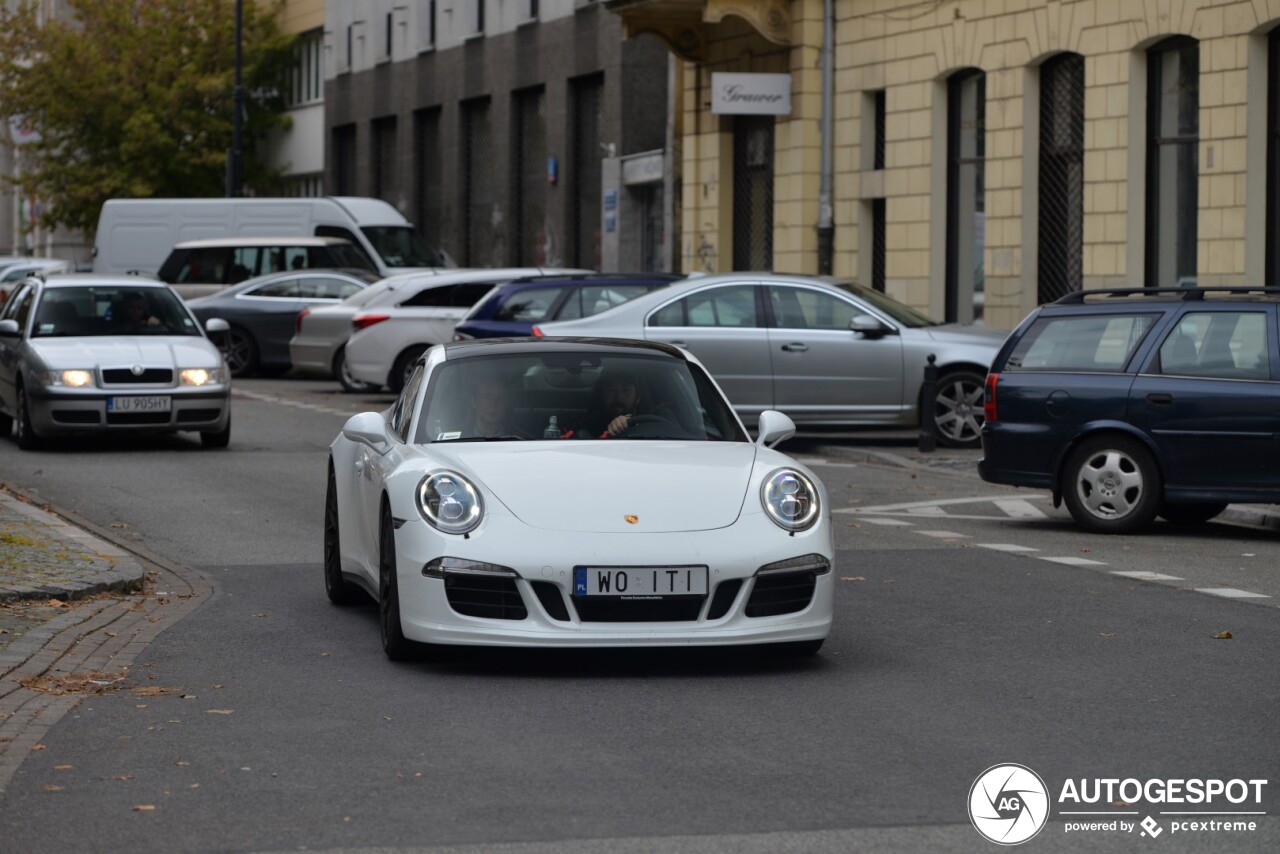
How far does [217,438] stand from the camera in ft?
67.5

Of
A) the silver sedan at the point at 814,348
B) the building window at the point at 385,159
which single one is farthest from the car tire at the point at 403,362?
the building window at the point at 385,159

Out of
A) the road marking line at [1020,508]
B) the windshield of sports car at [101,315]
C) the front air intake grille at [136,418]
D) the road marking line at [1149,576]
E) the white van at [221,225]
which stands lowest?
the road marking line at [1020,508]

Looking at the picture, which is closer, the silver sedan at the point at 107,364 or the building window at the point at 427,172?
the silver sedan at the point at 107,364

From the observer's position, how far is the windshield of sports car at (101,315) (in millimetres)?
20484

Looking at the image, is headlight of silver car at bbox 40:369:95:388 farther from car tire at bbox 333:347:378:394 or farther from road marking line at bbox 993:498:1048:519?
car tire at bbox 333:347:378:394

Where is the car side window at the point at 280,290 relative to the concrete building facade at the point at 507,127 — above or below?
below

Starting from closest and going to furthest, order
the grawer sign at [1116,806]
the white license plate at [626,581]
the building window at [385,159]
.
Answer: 1. the grawer sign at [1116,806]
2. the white license plate at [626,581]
3. the building window at [385,159]

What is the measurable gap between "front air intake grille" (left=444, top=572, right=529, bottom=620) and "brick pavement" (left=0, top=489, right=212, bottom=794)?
1177 mm

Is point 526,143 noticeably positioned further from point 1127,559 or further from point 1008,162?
point 1127,559

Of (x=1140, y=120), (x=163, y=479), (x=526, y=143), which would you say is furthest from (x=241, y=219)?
(x=163, y=479)

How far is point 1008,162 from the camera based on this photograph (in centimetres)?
2841

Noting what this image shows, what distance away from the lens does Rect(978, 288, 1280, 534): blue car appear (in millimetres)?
14109

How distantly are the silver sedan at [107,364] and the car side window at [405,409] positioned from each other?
984 cm

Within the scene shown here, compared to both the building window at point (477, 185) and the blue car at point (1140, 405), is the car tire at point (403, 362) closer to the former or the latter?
the blue car at point (1140, 405)
